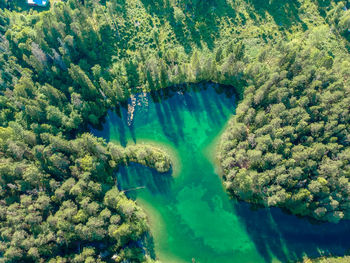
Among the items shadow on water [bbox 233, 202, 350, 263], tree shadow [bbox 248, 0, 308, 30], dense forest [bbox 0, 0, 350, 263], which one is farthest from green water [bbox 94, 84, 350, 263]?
tree shadow [bbox 248, 0, 308, 30]

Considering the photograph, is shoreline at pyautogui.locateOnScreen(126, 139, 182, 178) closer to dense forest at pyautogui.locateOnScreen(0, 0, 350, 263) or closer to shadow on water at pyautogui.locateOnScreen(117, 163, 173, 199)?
shadow on water at pyautogui.locateOnScreen(117, 163, 173, 199)

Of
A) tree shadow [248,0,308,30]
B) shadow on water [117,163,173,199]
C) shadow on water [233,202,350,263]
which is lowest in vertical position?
shadow on water [233,202,350,263]

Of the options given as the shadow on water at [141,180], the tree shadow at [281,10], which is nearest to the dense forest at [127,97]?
the tree shadow at [281,10]

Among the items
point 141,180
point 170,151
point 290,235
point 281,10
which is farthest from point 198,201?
point 281,10

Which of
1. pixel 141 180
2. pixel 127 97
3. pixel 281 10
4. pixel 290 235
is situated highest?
pixel 281 10

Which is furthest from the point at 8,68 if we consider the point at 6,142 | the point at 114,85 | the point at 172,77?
the point at 172,77

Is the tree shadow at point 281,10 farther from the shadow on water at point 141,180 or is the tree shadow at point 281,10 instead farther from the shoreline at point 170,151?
the shadow on water at point 141,180

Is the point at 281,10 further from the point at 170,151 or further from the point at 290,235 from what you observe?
the point at 290,235
